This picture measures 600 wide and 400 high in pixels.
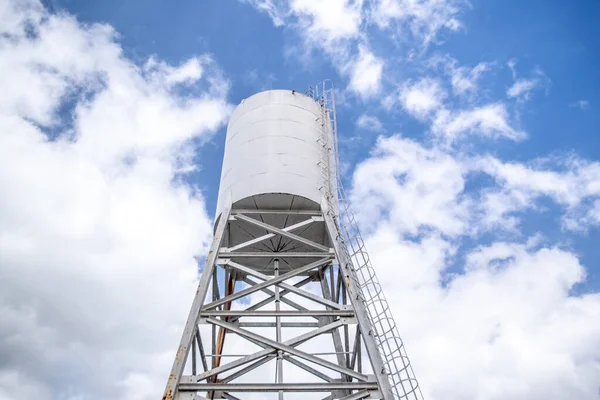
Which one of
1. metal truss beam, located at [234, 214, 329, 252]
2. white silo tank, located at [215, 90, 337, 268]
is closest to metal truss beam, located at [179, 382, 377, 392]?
metal truss beam, located at [234, 214, 329, 252]

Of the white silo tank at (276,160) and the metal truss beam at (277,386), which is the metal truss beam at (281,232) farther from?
the metal truss beam at (277,386)

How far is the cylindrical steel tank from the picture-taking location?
11766 mm

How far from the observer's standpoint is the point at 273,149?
12336mm

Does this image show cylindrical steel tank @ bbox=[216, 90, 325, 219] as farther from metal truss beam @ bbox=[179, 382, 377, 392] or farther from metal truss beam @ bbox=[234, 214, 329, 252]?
metal truss beam @ bbox=[179, 382, 377, 392]

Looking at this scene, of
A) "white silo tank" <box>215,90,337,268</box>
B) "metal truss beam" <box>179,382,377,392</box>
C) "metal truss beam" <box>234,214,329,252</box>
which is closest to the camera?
"metal truss beam" <box>179,382,377,392</box>

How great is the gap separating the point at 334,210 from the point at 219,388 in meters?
5.38

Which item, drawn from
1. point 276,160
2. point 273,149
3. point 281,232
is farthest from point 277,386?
point 273,149

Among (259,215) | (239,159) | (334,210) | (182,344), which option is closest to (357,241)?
(334,210)

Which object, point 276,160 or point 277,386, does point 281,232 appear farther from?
point 277,386

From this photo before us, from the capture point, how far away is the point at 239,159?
12531 mm

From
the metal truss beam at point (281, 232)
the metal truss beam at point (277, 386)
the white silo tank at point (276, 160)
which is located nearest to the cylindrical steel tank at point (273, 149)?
the white silo tank at point (276, 160)

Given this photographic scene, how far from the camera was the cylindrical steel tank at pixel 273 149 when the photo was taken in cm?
1177

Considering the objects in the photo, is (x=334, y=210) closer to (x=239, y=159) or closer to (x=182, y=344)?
(x=239, y=159)

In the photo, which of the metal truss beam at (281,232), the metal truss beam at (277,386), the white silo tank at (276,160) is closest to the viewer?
the metal truss beam at (277,386)
